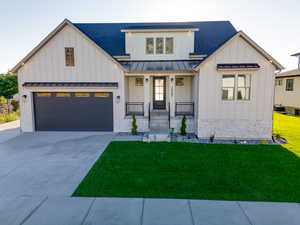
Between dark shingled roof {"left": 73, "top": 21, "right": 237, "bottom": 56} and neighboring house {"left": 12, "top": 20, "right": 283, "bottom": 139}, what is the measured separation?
0.11 meters

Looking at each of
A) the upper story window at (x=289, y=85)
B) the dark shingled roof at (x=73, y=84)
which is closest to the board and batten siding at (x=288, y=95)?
the upper story window at (x=289, y=85)

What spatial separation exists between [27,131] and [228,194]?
1172cm

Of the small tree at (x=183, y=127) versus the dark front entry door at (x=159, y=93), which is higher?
the dark front entry door at (x=159, y=93)

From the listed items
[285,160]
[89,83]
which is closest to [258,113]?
[285,160]

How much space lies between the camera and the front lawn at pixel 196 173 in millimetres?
4867

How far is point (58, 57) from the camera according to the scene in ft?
36.2

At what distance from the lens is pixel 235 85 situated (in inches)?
384

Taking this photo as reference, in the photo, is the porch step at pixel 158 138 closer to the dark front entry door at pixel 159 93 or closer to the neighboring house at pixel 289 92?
the dark front entry door at pixel 159 93

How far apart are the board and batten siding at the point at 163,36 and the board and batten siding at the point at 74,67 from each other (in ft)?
8.29

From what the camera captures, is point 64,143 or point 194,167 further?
point 64,143

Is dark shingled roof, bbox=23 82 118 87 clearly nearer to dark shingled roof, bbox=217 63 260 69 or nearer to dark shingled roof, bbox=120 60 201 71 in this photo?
dark shingled roof, bbox=120 60 201 71

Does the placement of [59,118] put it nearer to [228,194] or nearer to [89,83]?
[89,83]

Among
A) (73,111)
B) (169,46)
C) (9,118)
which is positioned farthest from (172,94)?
(9,118)

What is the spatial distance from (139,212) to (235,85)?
807 centimetres
